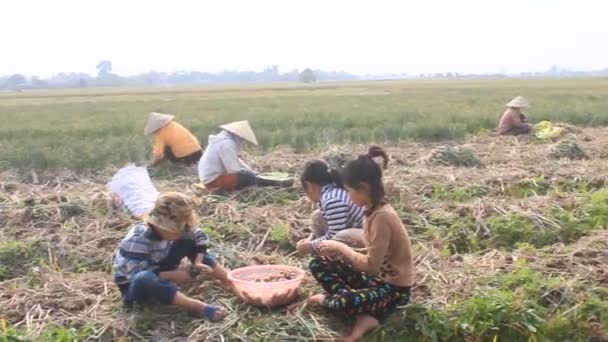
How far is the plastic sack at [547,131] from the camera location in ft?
38.3

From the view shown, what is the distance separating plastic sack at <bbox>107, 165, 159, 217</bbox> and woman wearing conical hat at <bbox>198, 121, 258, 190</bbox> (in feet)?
2.23

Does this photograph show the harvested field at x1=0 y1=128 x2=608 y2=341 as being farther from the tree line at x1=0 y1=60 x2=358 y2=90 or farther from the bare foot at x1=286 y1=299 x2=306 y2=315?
the tree line at x1=0 y1=60 x2=358 y2=90

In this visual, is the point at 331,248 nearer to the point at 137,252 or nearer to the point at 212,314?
the point at 212,314

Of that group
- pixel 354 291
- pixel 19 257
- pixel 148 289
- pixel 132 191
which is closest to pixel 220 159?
pixel 132 191

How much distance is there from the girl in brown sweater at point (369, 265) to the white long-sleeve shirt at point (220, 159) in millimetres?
3171

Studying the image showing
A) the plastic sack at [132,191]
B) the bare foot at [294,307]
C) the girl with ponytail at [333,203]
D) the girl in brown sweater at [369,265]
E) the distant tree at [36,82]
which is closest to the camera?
the girl in brown sweater at [369,265]

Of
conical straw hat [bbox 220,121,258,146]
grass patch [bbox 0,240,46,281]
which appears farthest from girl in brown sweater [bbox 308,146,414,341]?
conical straw hat [bbox 220,121,258,146]

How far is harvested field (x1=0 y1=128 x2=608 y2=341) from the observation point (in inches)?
164

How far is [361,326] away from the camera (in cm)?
411

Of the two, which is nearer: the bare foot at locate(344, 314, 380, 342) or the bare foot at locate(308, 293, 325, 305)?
the bare foot at locate(344, 314, 380, 342)

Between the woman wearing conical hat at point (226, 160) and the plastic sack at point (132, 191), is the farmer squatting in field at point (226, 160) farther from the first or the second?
the plastic sack at point (132, 191)

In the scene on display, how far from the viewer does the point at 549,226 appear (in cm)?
610

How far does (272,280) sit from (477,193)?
142 inches

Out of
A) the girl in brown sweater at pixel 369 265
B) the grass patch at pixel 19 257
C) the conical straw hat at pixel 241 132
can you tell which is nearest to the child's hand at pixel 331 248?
the girl in brown sweater at pixel 369 265
